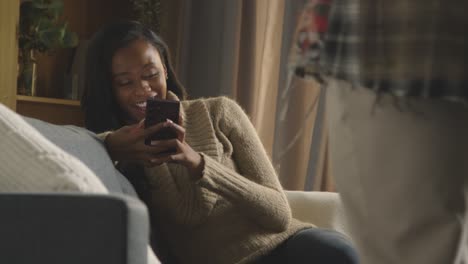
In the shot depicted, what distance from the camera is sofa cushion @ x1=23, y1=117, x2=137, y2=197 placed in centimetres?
122

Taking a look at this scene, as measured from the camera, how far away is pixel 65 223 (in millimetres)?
813

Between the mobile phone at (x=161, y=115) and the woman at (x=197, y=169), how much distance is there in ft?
0.04

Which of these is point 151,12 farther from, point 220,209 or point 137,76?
point 220,209

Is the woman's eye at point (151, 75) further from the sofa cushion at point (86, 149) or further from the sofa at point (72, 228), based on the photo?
the sofa at point (72, 228)

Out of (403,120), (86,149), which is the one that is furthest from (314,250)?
(403,120)

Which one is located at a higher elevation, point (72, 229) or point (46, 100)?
point (72, 229)

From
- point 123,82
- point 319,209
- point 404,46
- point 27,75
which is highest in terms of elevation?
point 404,46

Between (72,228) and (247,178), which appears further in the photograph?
(247,178)

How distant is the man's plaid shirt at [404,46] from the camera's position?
0.76m

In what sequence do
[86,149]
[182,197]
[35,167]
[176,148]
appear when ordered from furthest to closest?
[182,197], [176,148], [86,149], [35,167]

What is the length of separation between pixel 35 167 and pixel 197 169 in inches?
25.4

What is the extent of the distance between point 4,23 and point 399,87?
2077 mm

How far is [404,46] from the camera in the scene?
783 millimetres

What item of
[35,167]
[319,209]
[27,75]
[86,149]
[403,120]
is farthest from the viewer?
[27,75]
